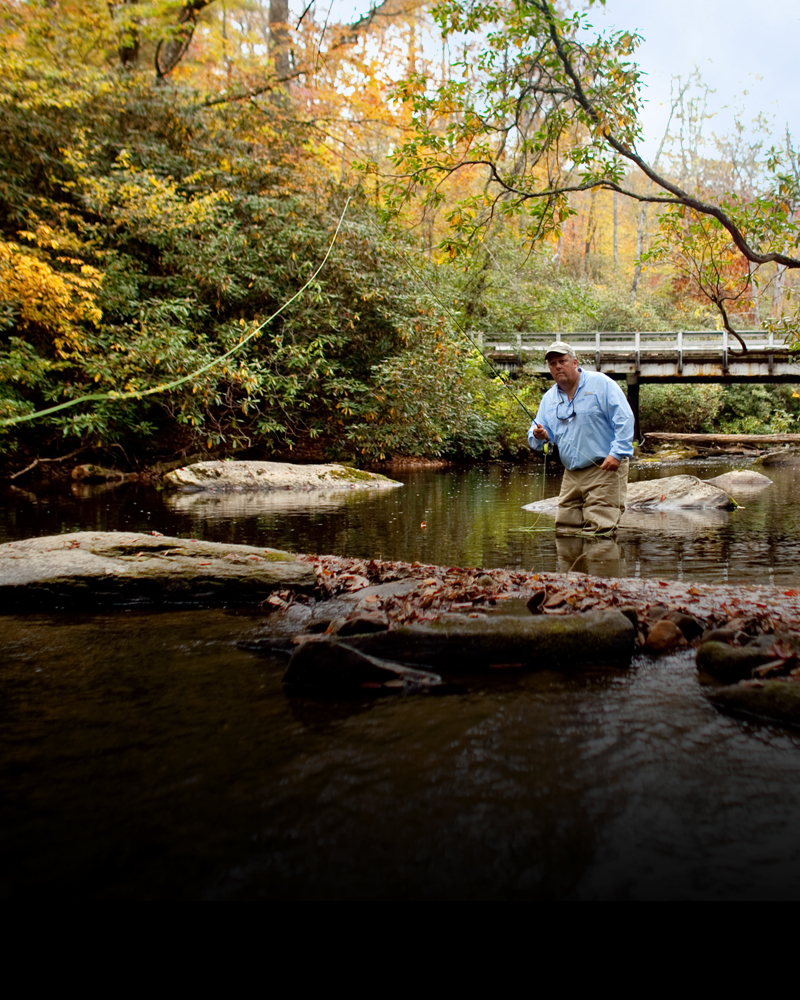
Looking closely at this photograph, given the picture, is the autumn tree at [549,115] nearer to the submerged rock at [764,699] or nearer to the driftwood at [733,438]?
the submerged rock at [764,699]

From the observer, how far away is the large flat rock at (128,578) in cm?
431

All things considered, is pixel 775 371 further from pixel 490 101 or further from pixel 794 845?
pixel 794 845

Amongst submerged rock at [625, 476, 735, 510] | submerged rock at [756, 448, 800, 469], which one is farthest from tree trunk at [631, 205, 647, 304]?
submerged rock at [625, 476, 735, 510]

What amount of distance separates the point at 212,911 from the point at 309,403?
15119mm

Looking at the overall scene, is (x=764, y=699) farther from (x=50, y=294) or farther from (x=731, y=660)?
(x=50, y=294)

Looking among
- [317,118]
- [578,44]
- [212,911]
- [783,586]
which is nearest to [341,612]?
[212,911]

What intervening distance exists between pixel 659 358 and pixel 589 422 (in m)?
22.8

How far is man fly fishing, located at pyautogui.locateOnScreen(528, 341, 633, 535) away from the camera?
6.26 meters

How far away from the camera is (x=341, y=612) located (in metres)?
3.94

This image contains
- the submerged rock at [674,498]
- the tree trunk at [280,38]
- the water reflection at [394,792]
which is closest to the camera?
the water reflection at [394,792]

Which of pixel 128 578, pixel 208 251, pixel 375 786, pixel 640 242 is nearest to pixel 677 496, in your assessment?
pixel 128 578

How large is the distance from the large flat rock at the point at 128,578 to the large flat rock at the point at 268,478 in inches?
336

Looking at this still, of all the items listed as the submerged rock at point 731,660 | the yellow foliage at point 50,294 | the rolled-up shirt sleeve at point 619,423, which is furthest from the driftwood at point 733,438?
the submerged rock at point 731,660

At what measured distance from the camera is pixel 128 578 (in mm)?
4395
